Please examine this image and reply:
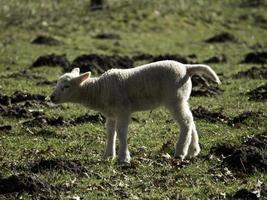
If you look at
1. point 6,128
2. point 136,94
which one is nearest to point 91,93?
point 136,94

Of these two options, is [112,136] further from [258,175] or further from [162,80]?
[258,175]

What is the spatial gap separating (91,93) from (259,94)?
8.65 m

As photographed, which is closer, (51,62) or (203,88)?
(203,88)

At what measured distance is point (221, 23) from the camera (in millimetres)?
46562

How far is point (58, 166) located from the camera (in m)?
13.1

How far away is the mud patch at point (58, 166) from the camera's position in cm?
1306

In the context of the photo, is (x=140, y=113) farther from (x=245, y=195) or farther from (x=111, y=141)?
(x=245, y=195)

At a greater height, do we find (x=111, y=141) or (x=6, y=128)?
(x=111, y=141)

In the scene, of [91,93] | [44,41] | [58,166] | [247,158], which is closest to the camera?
[58,166]

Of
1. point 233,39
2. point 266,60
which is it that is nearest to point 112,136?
point 266,60

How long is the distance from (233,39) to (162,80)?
26.2 m

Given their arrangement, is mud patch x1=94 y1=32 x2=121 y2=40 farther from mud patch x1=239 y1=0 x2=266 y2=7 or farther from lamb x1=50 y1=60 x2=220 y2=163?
lamb x1=50 y1=60 x2=220 y2=163

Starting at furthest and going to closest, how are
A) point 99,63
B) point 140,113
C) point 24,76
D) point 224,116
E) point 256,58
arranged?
point 256,58 < point 99,63 < point 24,76 < point 140,113 < point 224,116

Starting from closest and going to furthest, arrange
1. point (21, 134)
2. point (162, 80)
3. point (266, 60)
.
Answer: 1. point (162, 80)
2. point (21, 134)
3. point (266, 60)
